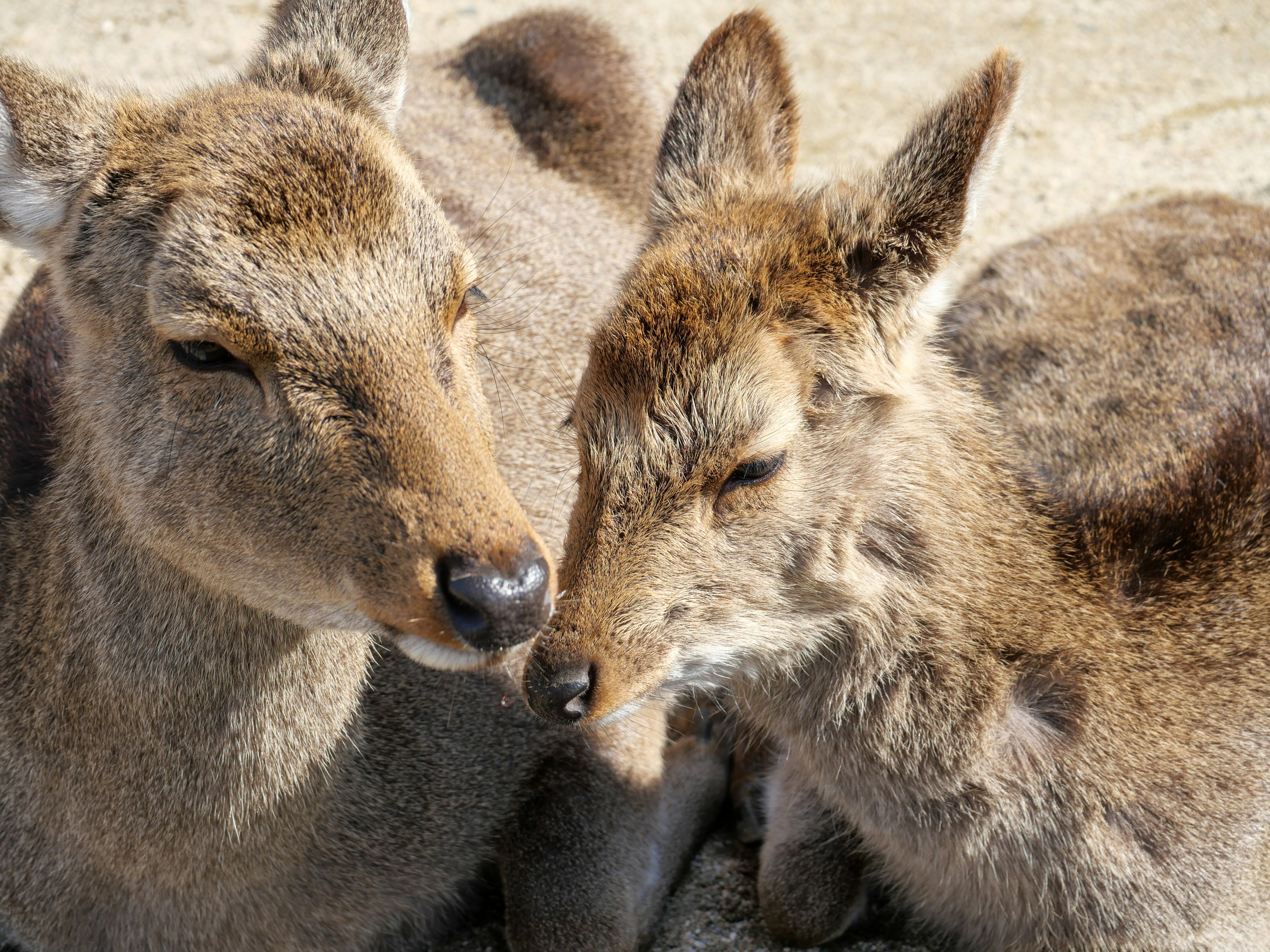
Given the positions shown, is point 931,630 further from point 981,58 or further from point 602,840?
point 981,58

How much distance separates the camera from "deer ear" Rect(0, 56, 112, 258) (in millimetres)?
3961

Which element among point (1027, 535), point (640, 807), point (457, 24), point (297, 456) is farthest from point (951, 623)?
point (457, 24)

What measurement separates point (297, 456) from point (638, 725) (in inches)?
90.8

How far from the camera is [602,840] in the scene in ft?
16.5

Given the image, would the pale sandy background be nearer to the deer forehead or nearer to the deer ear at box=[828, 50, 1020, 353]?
the deer ear at box=[828, 50, 1020, 353]

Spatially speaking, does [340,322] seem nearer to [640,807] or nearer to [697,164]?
[697,164]

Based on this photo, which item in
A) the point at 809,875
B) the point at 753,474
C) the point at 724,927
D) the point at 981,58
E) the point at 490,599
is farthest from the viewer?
the point at 981,58

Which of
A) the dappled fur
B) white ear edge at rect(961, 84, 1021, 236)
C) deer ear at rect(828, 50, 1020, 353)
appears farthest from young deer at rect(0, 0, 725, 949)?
the dappled fur

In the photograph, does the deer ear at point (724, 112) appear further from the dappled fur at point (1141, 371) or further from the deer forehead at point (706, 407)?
the dappled fur at point (1141, 371)

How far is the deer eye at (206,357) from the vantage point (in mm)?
3703

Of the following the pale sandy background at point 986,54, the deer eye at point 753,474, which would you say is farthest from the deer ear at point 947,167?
the pale sandy background at point 986,54

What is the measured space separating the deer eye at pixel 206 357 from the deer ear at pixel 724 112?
5.63ft

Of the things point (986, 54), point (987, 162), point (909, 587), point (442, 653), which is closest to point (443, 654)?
point (442, 653)

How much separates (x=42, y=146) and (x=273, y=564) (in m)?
1.51
